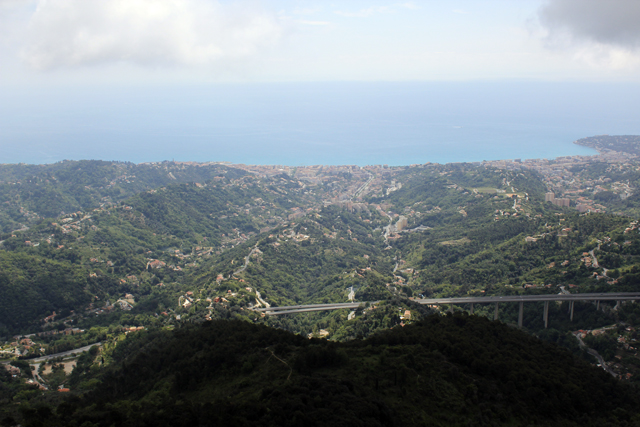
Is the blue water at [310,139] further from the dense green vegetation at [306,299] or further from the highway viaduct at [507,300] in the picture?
the highway viaduct at [507,300]

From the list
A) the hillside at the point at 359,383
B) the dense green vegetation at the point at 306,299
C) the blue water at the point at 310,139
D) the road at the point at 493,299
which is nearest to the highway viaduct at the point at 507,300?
the road at the point at 493,299

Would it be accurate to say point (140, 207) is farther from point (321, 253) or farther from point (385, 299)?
point (385, 299)

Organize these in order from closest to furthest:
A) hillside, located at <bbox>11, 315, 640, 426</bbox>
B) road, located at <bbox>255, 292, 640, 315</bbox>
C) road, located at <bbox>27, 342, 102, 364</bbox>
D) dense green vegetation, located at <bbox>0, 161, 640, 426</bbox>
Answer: hillside, located at <bbox>11, 315, 640, 426</bbox> < dense green vegetation, located at <bbox>0, 161, 640, 426</bbox> < road, located at <bbox>27, 342, 102, 364</bbox> < road, located at <bbox>255, 292, 640, 315</bbox>

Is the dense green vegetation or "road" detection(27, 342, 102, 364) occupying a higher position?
the dense green vegetation

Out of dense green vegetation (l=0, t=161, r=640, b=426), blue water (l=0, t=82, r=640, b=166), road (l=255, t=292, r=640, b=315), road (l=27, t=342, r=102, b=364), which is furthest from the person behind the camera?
blue water (l=0, t=82, r=640, b=166)

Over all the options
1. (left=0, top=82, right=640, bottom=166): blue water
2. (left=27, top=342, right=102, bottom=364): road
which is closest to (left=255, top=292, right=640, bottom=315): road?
(left=27, top=342, right=102, bottom=364): road

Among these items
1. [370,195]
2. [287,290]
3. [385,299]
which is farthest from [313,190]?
[385,299]

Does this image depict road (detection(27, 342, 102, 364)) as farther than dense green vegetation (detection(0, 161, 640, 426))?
Yes

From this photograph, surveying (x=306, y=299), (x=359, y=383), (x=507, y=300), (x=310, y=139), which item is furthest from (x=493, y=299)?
(x=310, y=139)

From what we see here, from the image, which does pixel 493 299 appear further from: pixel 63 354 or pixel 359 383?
pixel 63 354

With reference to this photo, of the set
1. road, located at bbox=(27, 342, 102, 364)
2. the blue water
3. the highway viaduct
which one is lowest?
road, located at bbox=(27, 342, 102, 364)

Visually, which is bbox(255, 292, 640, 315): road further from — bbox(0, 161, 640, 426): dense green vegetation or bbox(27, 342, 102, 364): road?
bbox(27, 342, 102, 364): road
